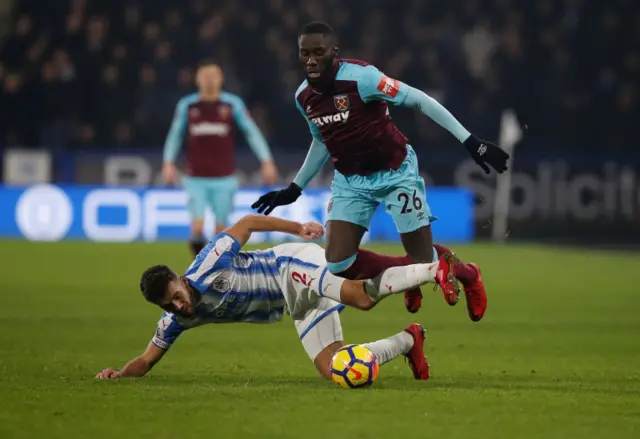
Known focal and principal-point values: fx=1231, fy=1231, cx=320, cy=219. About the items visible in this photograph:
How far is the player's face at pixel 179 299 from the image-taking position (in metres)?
6.45

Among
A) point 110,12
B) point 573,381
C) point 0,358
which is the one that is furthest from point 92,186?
point 573,381

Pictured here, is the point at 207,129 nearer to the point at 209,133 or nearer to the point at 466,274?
the point at 209,133

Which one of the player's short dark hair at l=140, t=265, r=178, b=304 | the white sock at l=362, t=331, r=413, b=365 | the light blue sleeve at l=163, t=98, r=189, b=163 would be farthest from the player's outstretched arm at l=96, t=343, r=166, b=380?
the light blue sleeve at l=163, t=98, r=189, b=163

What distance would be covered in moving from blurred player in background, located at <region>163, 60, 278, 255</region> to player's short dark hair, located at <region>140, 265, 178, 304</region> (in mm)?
7316

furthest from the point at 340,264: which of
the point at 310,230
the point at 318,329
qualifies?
the point at 318,329

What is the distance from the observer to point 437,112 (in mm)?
6879

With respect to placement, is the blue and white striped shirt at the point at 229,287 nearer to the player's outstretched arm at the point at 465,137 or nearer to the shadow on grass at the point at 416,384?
the shadow on grass at the point at 416,384

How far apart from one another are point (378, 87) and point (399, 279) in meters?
1.20

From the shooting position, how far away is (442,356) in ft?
26.6

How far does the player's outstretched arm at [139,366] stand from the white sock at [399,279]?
1246mm

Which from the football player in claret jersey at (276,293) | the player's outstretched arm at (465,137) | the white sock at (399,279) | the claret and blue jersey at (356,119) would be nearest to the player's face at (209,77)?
the claret and blue jersey at (356,119)

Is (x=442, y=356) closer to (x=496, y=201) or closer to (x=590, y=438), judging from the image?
(x=590, y=438)

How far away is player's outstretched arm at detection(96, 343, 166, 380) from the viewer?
6875mm

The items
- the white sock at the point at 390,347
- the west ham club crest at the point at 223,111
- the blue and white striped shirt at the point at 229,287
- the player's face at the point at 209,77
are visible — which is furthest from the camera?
the west ham club crest at the point at 223,111
